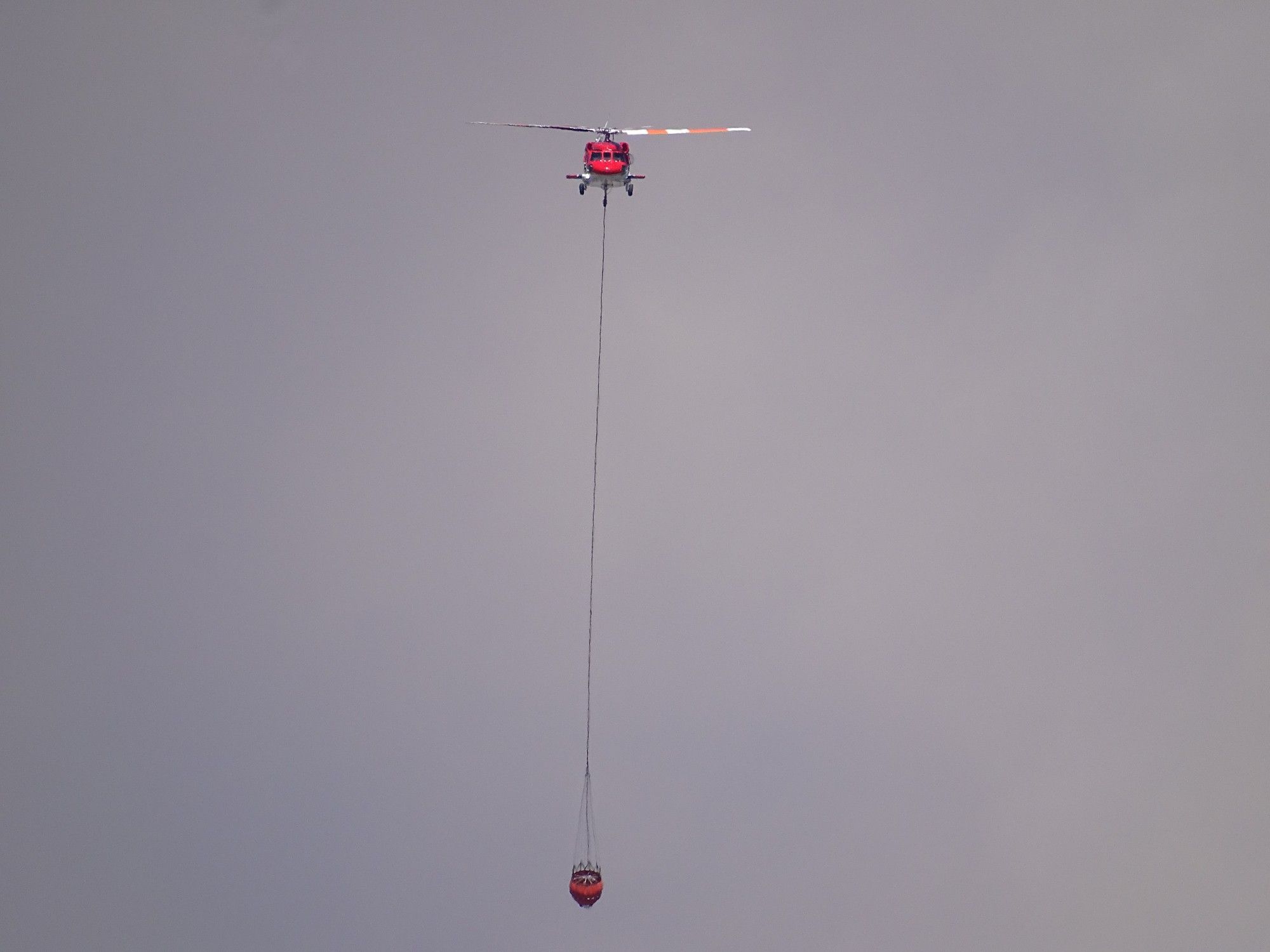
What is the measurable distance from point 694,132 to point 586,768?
23.9 feet

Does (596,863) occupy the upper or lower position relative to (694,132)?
lower

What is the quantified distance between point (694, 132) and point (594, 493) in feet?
16.6

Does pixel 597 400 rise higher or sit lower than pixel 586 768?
higher

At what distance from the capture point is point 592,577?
13648mm

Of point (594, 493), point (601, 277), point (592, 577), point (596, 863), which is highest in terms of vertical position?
point (601, 277)

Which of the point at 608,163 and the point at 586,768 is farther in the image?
the point at 586,768

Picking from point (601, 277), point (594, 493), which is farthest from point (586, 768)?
point (601, 277)

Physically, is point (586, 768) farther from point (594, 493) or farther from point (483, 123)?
point (483, 123)

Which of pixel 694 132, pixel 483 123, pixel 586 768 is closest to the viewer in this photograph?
pixel 694 132

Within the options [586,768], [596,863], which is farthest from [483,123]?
[596,863]

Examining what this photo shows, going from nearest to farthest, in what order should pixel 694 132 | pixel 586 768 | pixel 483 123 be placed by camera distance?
pixel 694 132
pixel 483 123
pixel 586 768

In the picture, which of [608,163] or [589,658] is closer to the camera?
[608,163]

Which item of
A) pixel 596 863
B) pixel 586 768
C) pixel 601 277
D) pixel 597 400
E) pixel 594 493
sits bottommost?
pixel 596 863

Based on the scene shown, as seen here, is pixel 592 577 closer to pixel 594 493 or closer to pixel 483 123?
pixel 594 493
